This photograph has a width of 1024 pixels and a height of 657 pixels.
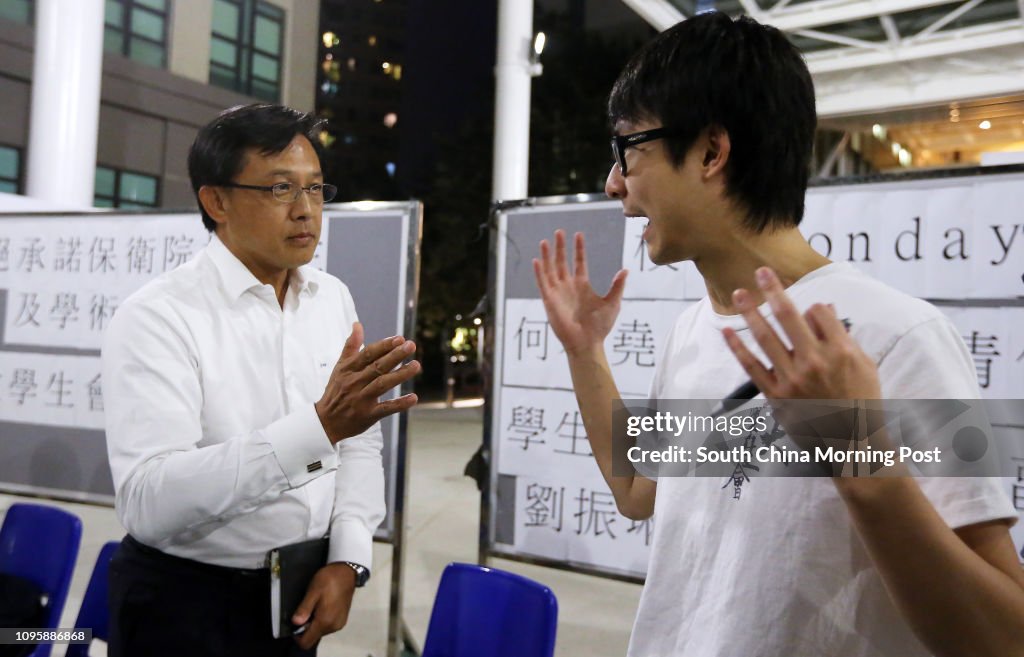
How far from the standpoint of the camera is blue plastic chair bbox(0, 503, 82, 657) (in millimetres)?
2311

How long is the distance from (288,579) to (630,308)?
1409 millimetres

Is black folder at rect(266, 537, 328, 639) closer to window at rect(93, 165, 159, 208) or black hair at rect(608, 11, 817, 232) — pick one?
black hair at rect(608, 11, 817, 232)

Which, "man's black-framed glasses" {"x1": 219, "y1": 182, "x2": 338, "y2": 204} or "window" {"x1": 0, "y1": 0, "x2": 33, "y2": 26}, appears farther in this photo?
"window" {"x1": 0, "y1": 0, "x2": 33, "y2": 26}

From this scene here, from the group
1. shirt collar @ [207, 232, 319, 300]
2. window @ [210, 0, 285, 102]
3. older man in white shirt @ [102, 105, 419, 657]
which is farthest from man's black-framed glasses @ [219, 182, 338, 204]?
window @ [210, 0, 285, 102]

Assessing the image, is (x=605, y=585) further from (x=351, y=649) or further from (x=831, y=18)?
(x=831, y=18)

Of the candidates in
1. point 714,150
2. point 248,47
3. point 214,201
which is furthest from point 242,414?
point 248,47

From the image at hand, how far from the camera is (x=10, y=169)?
1123cm

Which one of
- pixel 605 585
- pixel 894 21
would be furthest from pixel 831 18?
pixel 605 585

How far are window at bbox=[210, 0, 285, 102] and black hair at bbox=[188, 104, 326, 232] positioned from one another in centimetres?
1508

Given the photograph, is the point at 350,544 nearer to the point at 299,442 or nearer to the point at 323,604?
the point at 323,604

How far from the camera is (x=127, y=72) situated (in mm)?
13438

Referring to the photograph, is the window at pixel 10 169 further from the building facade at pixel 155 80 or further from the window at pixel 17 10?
the window at pixel 17 10

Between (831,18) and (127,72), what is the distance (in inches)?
Answer: 470

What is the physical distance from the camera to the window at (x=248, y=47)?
49.8ft
